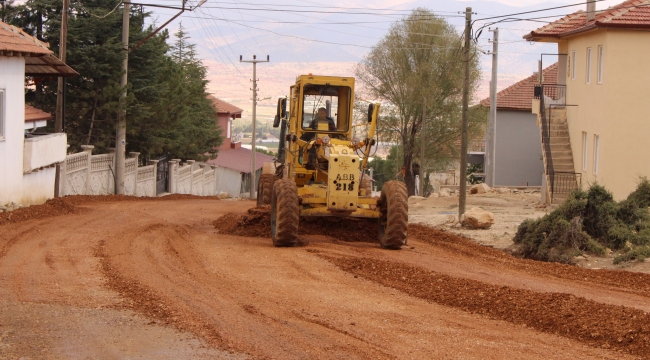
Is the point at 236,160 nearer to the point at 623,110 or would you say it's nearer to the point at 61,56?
the point at 61,56

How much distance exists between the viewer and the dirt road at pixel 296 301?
345 inches

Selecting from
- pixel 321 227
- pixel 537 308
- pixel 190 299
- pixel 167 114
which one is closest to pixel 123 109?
pixel 167 114

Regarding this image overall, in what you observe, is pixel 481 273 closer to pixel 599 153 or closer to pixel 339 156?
pixel 339 156

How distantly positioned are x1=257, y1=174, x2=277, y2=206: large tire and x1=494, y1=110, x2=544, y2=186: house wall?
36088mm

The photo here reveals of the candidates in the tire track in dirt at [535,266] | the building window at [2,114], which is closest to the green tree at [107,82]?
the building window at [2,114]

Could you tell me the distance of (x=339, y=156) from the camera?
15.7 meters

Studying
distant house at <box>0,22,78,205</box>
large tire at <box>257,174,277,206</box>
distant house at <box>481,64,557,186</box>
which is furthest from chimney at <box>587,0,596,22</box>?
distant house at <box>481,64,557,186</box>

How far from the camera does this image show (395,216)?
1592cm

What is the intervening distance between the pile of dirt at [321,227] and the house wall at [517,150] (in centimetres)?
3778

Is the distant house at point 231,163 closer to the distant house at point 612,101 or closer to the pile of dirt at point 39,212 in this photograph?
the distant house at point 612,101

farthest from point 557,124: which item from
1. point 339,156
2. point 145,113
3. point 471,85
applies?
point 471,85

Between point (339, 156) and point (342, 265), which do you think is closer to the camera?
point (342, 265)

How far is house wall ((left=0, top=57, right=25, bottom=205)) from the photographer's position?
20344mm

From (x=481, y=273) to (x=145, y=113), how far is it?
72.1 feet
